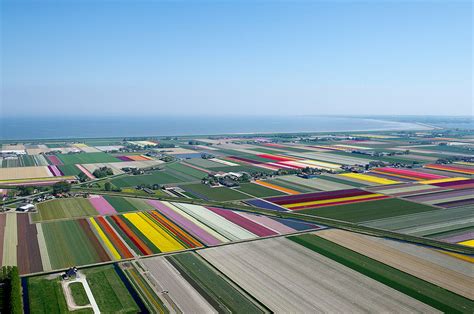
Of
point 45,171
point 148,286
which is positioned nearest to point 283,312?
point 148,286

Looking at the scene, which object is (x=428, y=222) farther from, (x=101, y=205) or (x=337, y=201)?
(x=101, y=205)

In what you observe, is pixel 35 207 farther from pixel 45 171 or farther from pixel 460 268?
pixel 460 268

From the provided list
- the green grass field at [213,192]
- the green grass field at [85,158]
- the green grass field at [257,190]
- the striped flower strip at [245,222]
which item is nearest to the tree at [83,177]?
the green grass field at [213,192]

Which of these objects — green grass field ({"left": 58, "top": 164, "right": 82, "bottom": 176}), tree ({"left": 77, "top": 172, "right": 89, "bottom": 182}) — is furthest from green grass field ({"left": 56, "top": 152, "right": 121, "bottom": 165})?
tree ({"left": 77, "top": 172, "right": 89, "bottom": 182})

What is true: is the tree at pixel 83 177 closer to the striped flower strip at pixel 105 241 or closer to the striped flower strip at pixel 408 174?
the striped flower strip at pixel 105 241

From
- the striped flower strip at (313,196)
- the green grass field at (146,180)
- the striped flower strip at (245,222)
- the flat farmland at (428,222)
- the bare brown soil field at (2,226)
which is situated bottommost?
the flat farmland at (428,222)
